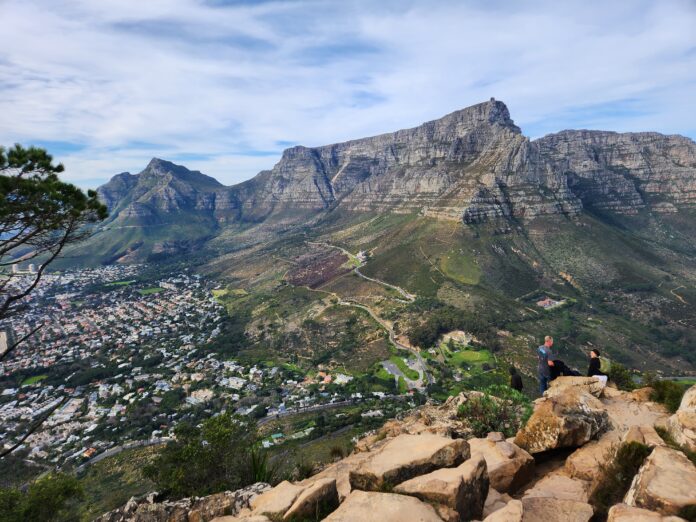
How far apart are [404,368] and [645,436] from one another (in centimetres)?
7942

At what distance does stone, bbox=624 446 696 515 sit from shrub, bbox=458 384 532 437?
33.5 feet

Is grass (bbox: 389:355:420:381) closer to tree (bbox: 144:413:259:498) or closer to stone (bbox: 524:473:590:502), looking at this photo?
tree (bbox: 144:413:259:498)

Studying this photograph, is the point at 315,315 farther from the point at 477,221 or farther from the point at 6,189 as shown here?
the point at 6,189

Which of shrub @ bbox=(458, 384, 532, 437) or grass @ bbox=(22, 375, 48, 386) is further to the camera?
grass @ bbox=(22, 375, 48, 386)

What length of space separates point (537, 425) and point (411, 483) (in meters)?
6.79

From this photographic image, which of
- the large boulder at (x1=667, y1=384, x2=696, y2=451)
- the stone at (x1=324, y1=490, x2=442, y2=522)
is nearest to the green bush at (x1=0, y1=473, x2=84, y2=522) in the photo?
the stone at (x1=324, y1=490, x2=442, y2=522)

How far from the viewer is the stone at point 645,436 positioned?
11953 mm

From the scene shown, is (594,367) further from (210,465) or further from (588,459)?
(210,465)

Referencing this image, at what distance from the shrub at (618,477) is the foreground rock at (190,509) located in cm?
1196

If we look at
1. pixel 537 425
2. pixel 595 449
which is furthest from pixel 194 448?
pixel 595 449

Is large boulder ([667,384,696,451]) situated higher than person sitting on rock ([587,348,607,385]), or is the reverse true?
large boulder ([667,384,696,451])

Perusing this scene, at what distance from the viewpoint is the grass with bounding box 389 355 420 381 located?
8516cm

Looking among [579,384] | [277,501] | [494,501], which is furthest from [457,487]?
[579,384]

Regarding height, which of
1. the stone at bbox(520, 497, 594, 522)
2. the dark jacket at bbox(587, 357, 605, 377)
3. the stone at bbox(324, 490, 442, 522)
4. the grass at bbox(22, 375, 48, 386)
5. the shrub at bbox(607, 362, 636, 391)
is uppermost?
the stone at bbox(324, 490, 442, 522)
